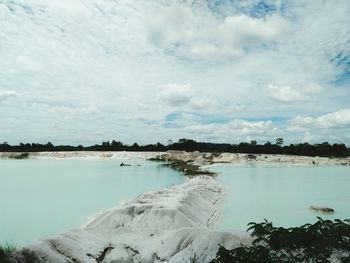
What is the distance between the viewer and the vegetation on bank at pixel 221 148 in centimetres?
8925

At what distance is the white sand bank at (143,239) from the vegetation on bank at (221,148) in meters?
80.2

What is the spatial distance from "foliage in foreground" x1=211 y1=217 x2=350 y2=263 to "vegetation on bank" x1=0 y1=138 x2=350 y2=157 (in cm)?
8462

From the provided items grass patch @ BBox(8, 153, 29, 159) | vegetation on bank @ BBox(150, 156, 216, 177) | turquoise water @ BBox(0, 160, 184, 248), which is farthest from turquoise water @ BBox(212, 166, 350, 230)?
grass patch @ BBox(8, 153, 29, 159)

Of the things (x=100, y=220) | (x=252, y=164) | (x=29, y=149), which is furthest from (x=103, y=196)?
(x=29, y=149)

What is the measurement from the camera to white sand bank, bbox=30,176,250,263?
8.29 metres

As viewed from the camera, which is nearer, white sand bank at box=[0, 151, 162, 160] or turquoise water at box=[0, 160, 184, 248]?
turquoise water at box=[0, 160, 184, 248]

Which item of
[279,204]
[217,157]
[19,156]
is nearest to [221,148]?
[217,157]

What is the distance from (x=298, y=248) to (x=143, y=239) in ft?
17.1

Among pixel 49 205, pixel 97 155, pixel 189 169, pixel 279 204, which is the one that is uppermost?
pixel 97 155

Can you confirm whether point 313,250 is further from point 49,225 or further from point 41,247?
point 49,225

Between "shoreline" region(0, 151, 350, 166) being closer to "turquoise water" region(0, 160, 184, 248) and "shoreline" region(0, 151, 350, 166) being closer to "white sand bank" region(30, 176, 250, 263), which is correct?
"turquoise water" region(0, 160, 184, 248)

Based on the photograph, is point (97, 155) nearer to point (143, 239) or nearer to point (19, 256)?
point (143, 239)

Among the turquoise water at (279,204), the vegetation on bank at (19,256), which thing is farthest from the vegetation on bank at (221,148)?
the vegetation on bank at (19,256)

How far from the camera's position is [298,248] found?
7355mm
